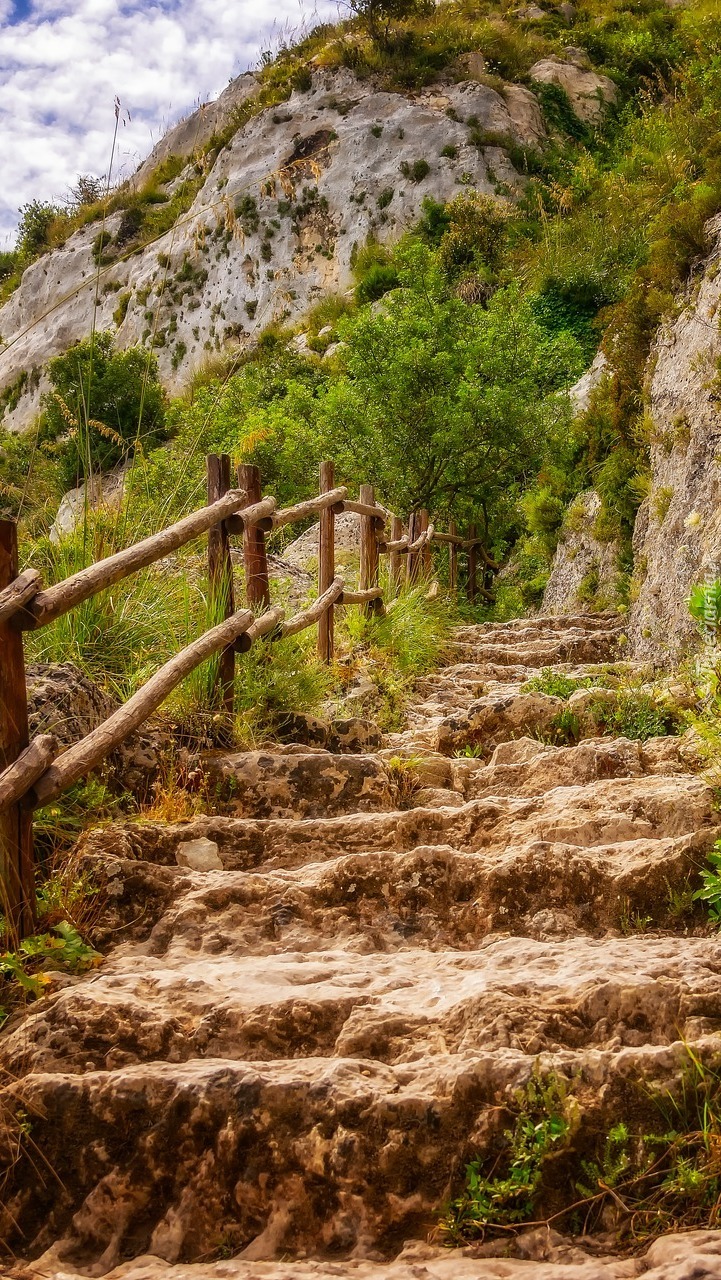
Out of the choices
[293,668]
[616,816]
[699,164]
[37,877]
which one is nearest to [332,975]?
[37,877]

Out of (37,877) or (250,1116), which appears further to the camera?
(37,877)

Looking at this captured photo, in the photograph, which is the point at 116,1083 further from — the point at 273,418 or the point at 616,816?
the point at 273,418

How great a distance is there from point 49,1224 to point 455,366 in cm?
1237

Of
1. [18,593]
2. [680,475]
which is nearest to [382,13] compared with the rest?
[680,475]

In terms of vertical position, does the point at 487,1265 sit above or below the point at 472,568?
below

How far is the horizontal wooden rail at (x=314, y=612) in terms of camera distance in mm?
4805

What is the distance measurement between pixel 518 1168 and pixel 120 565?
7.06 feet

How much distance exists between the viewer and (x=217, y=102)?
99.8ft

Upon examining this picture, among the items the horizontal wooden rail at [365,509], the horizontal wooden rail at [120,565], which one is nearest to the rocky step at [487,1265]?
the horizontal wooden rail at [120,565]

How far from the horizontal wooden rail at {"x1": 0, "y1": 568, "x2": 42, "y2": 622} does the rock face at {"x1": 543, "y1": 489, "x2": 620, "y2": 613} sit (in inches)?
281

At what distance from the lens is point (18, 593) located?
2268 millimetres

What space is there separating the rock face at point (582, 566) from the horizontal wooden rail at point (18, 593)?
23.4 ft

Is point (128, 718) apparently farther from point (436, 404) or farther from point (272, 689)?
point (436, 404)

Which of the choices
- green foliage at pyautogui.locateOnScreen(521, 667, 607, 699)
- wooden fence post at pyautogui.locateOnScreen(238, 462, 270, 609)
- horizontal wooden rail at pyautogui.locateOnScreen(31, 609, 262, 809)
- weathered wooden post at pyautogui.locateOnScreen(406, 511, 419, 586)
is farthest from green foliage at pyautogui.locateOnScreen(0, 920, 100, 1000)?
weathered wooden post at pyautogui.locateOnScreen(406, 511, 419, 586)
